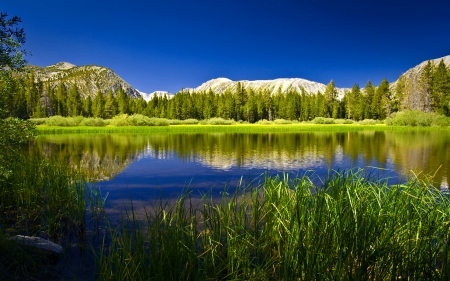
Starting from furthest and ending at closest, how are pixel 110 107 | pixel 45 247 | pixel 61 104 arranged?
pixel 110 107 → pixel 61 104 → pixel 45 247

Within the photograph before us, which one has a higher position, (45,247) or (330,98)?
(330,98)

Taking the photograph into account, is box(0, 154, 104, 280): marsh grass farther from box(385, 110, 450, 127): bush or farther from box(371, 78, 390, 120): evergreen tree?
box(371, 78, 390, 120): evergreen tree

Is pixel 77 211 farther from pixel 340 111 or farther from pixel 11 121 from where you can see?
pixel 340 111

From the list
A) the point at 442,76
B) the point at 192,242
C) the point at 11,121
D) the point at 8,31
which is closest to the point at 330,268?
the point at 192,242

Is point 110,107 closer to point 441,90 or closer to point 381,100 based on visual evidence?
point 381,100

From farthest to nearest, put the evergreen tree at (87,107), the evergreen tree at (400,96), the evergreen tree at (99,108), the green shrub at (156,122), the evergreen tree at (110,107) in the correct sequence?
the evergreen tree at (87,107), the evergreen tree at (110,107), the evergreen tree at (99,108), the evergreen tree at (400,96), the green shrub at (156,122)

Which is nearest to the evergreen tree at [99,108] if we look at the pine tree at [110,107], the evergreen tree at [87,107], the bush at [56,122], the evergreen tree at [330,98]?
the pine tree at [110,107]

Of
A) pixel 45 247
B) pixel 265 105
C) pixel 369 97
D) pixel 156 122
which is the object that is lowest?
pixel 45 247

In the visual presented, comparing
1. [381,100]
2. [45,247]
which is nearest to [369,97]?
[381,100]

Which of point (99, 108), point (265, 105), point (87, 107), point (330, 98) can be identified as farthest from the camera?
point (87, 107)

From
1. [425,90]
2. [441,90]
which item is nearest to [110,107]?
[425,90]

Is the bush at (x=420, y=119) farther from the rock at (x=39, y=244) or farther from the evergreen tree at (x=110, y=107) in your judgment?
the evergreen tree at (x=110, y=107)

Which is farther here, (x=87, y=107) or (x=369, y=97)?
(x=87, y=107)

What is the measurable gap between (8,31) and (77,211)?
483 cm
